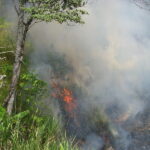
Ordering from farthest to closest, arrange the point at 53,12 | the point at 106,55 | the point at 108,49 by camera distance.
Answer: the point at 108,49, the point at 106,55, the point at 53,12

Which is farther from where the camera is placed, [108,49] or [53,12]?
[108,49]

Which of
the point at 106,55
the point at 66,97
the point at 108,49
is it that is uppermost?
the point at 108,49

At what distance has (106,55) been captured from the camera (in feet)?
60.6

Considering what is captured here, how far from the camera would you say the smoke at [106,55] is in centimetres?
1600

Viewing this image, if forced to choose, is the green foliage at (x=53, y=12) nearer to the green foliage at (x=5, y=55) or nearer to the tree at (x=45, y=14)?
the tree at (x=45, y=14)

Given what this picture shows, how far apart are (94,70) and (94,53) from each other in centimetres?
98

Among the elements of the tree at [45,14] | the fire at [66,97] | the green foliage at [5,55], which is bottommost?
the fire at [66,97]

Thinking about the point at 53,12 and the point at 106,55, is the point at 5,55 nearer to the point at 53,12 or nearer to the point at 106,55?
the point at 53,12

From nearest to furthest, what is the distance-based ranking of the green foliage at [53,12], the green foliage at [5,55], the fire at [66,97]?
the green foliage at [53,12]
the green foliage at [5,55]
the fire at [66,97]

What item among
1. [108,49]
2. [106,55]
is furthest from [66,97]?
[108,49]

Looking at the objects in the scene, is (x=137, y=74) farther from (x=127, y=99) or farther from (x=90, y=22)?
(x=90, y=22)

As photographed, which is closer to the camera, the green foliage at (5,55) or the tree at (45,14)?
the tree at (45,14)

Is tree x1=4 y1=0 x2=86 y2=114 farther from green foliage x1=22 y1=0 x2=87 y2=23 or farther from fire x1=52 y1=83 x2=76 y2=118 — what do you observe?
fire x1=52 y1=83 x2=76 y2=118

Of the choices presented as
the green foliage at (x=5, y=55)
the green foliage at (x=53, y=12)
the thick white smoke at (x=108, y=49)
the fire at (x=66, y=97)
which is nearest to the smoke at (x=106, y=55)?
the thick white smoke at (x=108, y=49)
